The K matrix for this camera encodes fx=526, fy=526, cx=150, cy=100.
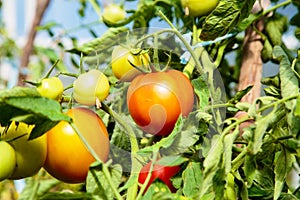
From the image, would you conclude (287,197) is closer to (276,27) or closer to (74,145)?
(74,145)

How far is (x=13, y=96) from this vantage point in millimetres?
405

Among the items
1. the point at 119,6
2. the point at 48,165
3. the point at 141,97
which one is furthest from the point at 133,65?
the point at 119,6

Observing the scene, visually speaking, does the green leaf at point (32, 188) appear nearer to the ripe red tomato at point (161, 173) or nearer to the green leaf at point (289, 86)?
the ripe red tomato at point (161, 173)

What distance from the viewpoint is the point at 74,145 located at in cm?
51

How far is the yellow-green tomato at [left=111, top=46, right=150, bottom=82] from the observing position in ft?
1.82

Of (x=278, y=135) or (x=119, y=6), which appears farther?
(x=119, y=6)

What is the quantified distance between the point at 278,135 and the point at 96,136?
183 mm

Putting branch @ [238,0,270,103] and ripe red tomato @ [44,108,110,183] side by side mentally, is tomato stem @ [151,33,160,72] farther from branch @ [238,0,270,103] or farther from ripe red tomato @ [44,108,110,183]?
branch @ [238,0,270,103]

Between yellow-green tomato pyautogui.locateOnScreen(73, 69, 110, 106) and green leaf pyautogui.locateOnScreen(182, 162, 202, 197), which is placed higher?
yellow-green tomato pyautogui.locateOnScreen(73, 69, 110, 106)

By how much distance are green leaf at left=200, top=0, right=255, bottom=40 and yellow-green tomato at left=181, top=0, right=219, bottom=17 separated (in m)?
0.06

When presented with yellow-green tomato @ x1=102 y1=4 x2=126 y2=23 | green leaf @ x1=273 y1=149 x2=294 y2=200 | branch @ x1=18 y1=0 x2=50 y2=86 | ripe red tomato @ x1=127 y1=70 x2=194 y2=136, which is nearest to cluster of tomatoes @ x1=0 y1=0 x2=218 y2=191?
ripe red tomato @ x1=127 y1=70 x2=194 y2=136

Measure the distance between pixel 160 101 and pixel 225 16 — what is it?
15 centimetres

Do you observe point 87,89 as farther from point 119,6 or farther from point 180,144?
point 119,6

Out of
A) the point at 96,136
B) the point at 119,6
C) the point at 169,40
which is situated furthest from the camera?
the point at 119,6
